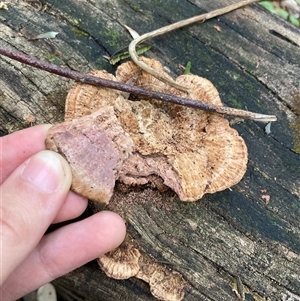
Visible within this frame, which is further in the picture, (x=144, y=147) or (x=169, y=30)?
(x=169, y=30)

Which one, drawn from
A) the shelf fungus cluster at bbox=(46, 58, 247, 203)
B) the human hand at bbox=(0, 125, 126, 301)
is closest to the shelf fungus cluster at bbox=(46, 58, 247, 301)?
the shelf fungus cluster at bbox=(46, 58, 247, 203)

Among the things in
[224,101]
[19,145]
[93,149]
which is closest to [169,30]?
[224,101]

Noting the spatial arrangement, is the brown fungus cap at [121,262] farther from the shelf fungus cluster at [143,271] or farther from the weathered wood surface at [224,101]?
the weathered wood surface at [224,101]

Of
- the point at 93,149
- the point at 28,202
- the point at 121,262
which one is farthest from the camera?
the point at 121,262

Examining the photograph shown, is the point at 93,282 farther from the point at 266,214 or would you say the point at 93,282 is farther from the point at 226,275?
the point at 266,214

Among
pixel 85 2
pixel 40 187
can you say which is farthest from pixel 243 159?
pixel 85 2

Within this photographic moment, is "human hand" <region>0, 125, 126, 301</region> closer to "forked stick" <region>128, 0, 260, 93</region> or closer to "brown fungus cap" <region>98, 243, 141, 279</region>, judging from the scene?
"brown fungus cap" <region>98, 243, 141, 279</region>

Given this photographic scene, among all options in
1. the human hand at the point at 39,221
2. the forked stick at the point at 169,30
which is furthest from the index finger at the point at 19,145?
the forked stick at the point at 169,30

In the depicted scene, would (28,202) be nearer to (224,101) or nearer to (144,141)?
(144,141)
